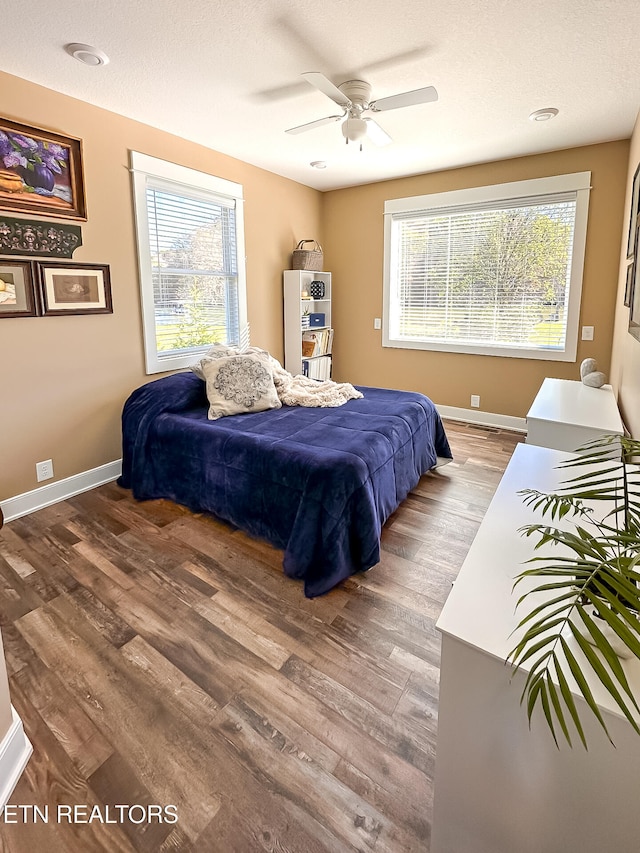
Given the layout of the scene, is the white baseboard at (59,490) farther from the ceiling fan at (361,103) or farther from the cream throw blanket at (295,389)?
the ceiling fan at (361,103)

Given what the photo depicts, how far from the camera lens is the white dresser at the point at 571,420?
7.75 feet

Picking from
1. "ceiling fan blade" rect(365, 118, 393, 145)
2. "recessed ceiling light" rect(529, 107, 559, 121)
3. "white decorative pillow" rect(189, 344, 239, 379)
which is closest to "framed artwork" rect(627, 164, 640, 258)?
"recessed ceiling light" rect(529, 107, 559, 121)

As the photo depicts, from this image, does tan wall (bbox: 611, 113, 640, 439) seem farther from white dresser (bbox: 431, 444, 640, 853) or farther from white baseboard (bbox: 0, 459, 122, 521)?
white baseboard (bbox: 0, 459, 122, 521)

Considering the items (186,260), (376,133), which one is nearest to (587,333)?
(376,133)

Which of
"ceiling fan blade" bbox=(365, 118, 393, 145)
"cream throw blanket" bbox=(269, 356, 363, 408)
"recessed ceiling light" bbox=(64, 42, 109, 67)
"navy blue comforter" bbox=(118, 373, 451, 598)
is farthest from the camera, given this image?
"cream throw blanket" bbox=(269, 356, 363, 408)

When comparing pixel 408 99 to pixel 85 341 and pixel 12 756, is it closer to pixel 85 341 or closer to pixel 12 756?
pixel 85 341

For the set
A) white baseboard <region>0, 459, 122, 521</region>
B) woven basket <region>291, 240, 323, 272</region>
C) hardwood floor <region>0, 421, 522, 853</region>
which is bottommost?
hardwood floor <region>0, 421, 522, 853</region>

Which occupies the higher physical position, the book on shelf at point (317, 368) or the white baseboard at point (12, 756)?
the book on shelf at point (317, 368)

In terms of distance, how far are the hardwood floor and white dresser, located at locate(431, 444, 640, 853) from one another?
33 centimetres

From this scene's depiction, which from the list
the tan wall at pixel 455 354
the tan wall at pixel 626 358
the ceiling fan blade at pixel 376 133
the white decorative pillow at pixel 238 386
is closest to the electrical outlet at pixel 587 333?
the tan wall at pixel 455 354

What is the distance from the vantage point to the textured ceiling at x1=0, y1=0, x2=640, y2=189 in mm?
2041

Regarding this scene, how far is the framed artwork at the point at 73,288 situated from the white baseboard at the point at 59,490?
1.12 meters

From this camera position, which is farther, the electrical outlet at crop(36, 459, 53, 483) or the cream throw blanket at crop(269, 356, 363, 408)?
the cream throw blanket at crop(269, 356, 363, 408)

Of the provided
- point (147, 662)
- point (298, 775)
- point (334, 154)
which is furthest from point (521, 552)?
point (334, 154)
